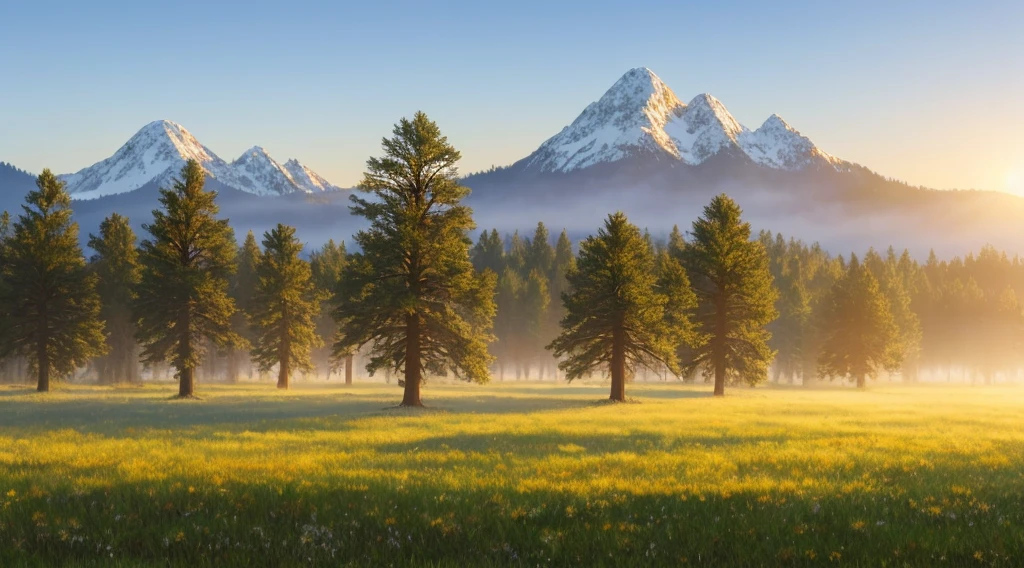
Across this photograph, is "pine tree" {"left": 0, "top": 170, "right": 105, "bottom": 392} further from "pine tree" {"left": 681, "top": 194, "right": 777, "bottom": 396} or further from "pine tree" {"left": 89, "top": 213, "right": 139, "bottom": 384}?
"pine tree" {"left": 681, "top": 194, "right": 777, "bottom": 396}

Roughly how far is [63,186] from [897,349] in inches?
3029

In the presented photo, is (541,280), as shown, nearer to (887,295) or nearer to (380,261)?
(887,295)

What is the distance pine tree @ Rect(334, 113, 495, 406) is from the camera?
35.0 metres

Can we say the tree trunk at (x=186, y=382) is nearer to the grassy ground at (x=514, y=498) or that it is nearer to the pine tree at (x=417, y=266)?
the pine tree at (x=417, y=266)

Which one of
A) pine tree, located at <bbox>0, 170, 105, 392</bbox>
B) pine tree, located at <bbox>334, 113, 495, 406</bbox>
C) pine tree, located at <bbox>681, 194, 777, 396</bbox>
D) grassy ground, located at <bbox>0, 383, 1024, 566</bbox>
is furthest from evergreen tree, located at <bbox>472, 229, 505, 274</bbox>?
grassy ground, located at <bbox>0, 383, 1024, 566</bbox>

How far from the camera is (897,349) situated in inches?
2736

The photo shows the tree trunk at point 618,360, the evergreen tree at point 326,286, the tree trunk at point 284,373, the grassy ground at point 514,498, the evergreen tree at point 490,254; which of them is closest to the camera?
the grassy ground at point 514,498

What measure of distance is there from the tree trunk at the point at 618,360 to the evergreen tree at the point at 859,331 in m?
37.3

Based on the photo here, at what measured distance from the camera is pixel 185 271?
41.4m

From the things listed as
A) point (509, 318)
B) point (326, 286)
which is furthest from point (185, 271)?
point (509, 318)

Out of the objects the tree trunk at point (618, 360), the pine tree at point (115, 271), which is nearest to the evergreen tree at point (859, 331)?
the tree trunk at point (618, 360)

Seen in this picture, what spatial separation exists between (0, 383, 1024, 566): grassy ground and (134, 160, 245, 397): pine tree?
840 inches

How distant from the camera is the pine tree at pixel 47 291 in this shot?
151 ft

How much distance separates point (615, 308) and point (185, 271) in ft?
87.2
